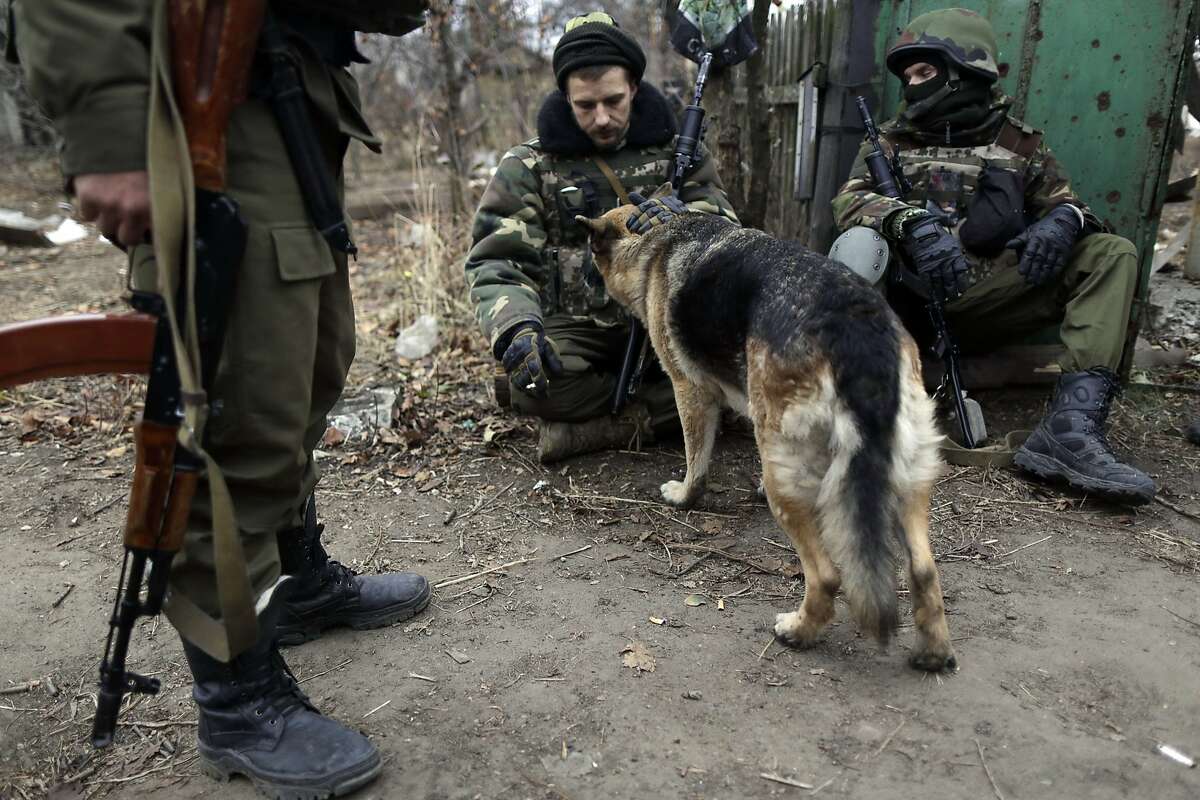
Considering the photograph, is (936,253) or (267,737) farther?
(936,253)

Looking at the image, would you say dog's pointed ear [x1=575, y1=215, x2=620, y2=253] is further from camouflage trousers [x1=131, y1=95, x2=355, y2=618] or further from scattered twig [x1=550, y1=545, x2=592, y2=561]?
camouflage trousers [x1=131, y1=95, x2=355, y2=618]

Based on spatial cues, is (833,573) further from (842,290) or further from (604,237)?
(604,237)

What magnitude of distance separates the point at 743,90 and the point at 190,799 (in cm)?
428

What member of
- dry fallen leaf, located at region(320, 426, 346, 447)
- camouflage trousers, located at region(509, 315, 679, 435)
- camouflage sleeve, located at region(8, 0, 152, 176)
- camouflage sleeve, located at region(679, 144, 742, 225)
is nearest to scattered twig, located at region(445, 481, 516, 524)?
camouflage trousers, located at region(509, 315, 679, 435)

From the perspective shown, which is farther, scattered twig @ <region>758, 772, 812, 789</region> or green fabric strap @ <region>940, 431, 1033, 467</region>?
green fabric strap @ <region>940, 431, 1033, 467</region>

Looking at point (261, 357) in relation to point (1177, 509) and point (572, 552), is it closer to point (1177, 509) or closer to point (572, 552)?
point (572, 552)

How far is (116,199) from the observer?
1.67m

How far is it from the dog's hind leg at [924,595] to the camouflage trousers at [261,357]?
5.62ft

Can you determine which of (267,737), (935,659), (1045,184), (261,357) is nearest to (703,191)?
(1045,184)

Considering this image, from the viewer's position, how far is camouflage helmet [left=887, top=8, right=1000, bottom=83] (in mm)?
3873

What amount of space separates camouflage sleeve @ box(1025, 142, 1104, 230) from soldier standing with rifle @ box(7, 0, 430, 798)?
3.26 meters

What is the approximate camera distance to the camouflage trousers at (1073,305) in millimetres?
3662

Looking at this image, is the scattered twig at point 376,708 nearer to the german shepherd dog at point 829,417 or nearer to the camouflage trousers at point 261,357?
the camouflage trousers at point 261,357

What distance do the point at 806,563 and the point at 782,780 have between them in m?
0.70
